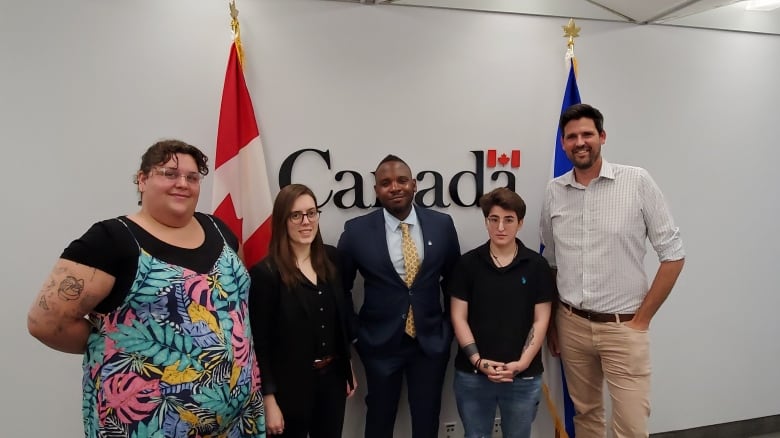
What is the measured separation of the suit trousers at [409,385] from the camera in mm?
2088

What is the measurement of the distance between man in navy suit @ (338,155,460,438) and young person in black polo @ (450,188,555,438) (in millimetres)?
114

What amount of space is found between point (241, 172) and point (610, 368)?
80.8 inches

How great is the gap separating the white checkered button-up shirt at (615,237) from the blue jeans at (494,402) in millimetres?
491

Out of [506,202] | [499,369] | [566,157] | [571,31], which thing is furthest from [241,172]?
[571,31]

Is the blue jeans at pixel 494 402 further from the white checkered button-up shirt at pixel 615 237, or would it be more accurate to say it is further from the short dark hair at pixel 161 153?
the short dark hair at pixel 161 153

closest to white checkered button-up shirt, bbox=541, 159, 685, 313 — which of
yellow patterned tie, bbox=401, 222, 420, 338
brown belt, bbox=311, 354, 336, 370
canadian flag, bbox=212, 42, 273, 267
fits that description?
yellow patterned tie, bbox=401, 222, 420, 338

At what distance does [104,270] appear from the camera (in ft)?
3.84

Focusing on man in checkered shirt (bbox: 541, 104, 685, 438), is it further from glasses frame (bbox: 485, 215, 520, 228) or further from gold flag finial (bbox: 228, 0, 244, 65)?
gold flag finial (bbox: 228, 0, 244, 65)

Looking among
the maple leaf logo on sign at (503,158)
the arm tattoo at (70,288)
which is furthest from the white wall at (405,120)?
the arm tattoo at (70,288)

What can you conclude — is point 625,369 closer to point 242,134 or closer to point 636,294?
point 636,294

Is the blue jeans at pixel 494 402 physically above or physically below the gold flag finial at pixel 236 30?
below

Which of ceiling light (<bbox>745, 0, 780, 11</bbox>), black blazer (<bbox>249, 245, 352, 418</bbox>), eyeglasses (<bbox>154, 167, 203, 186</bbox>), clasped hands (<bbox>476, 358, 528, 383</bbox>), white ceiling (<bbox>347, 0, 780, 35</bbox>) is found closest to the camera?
eyeglasses (<bbox>154, 167, 203, 186</bbox>)

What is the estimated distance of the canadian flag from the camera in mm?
2100

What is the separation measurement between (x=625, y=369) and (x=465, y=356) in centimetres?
75
